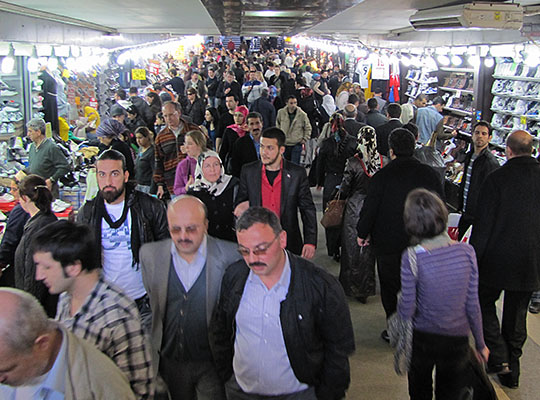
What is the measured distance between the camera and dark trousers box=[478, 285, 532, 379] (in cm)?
392

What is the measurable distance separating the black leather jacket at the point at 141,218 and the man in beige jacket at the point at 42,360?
4.75 feet

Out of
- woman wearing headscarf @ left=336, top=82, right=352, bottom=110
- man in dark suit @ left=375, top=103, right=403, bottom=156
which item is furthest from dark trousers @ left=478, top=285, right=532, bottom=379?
woman wearing headscarf @ left=336, top=82, right=352, bottom=110

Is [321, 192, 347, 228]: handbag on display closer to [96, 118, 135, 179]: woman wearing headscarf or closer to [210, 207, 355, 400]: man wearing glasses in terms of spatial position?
[96, 118, 135, 179]: woman wearing headscarf

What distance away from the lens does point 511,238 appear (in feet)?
12.4

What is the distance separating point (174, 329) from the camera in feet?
8.96

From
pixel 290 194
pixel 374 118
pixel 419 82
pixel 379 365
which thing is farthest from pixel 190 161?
pixel 419 82

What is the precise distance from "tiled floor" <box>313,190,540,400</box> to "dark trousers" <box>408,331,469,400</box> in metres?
0.94

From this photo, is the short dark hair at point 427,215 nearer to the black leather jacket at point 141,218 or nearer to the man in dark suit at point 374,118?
the black leather jacket at point 141,218

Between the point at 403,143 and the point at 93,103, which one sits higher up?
the point at 93,103

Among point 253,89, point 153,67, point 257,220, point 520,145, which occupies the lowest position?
point 257,220

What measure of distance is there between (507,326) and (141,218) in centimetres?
266

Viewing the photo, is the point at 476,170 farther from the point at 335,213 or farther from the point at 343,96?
the point at 343,96

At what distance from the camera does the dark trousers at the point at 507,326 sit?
392 cm

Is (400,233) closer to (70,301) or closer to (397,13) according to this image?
(70,301)
